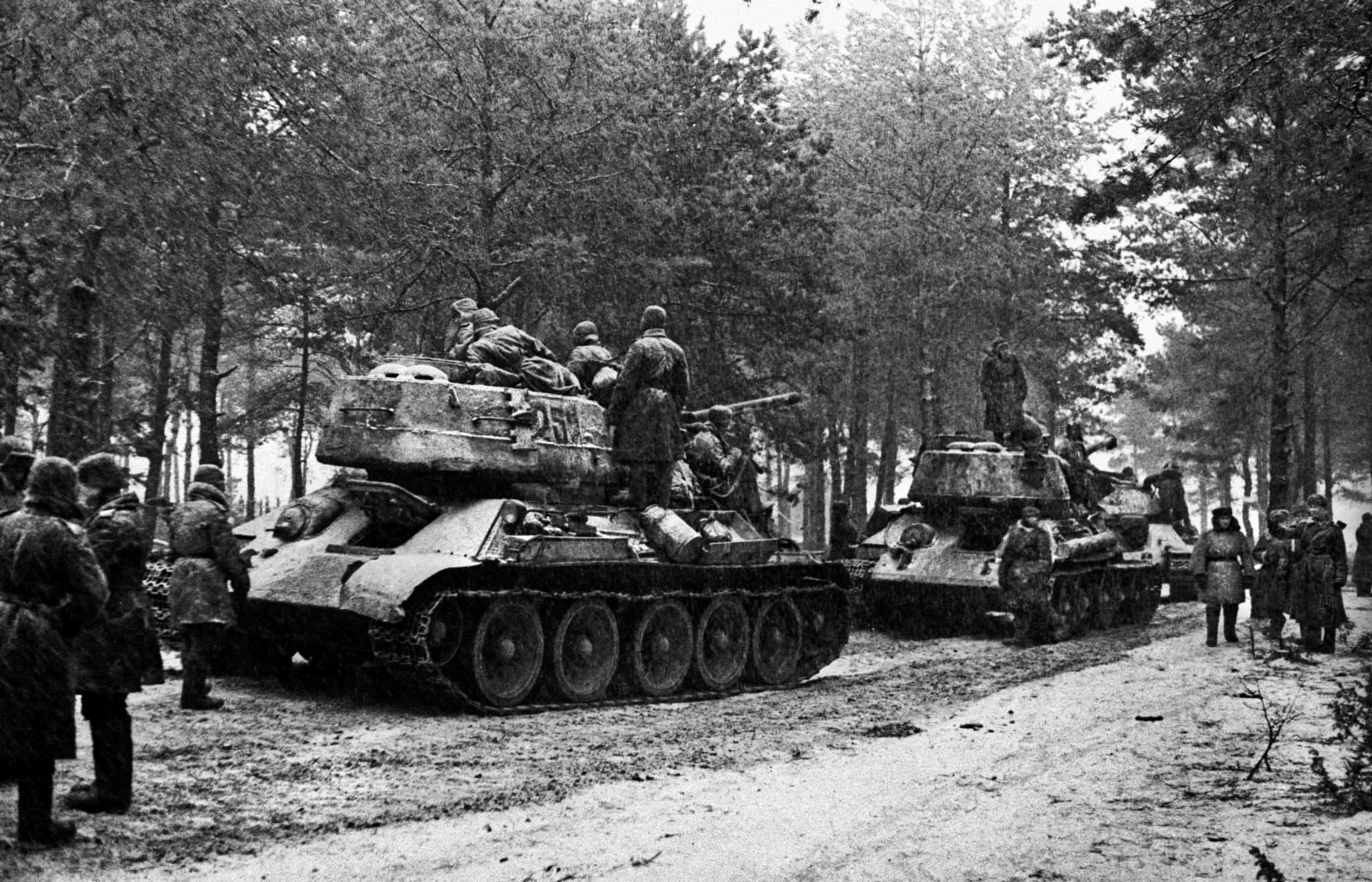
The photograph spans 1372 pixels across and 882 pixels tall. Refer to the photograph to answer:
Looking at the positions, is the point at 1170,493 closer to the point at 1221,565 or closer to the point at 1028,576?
the point at 1221,565

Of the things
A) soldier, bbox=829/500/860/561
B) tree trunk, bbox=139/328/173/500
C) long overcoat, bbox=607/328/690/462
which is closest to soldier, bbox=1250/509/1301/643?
soldier, bbox=829/500/860/561

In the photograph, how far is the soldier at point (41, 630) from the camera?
5949 mm

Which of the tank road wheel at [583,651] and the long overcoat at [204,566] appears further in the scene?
the tank road wheel at [583,651]

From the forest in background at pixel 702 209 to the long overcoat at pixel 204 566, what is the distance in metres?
1.48

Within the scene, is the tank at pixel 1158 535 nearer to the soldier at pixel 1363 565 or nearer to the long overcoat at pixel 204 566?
the soldier at pixel 1363 565

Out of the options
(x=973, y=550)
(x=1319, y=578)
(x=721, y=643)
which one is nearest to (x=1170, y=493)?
(x=973, y=550)

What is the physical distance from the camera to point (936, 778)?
8055 mm

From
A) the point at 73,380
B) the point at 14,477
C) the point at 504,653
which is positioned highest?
the point at 73,380

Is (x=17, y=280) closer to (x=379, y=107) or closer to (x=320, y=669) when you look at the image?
(x=320, y=669)

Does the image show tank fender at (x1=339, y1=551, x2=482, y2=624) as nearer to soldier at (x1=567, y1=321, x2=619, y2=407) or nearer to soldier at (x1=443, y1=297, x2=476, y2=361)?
soldier at (x1=443, y1=297, x2=476, y2=361)

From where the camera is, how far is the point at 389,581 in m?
10.0

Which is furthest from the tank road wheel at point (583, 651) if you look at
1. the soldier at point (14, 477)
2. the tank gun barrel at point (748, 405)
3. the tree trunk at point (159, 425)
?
the tree trunk at point (159, 425)

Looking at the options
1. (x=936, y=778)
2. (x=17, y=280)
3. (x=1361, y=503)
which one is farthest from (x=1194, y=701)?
(x=1361, y=503)

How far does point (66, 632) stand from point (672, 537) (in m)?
6.47
